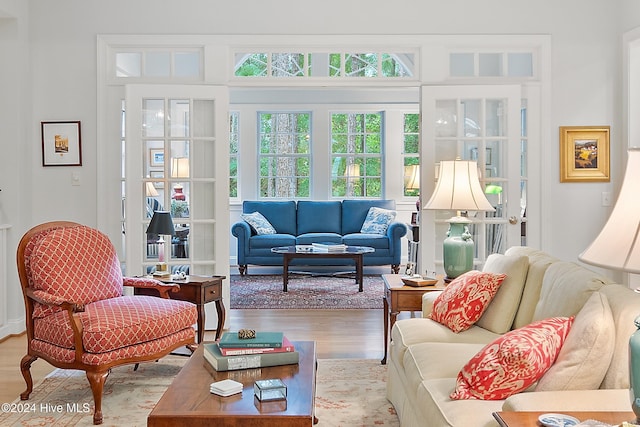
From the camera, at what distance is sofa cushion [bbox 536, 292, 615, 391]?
2049mm

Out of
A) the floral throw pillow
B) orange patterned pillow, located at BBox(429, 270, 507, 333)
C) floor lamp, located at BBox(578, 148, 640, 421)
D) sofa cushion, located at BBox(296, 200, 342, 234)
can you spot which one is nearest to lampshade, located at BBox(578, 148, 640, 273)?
floor lamp, located at BBox(578, 148, 640, 421)

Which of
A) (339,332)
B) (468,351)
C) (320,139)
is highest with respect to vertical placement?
(320,139)

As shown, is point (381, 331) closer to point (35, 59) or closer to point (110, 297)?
point (110, 297)

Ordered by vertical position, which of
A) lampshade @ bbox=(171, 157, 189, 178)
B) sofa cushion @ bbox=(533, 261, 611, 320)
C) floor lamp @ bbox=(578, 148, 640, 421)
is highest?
lampshade @ bbox=(171, 157, 189, 178)

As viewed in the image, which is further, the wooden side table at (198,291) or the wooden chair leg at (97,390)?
the wooden side table at (198,291)

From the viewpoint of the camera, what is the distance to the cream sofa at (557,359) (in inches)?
78.9

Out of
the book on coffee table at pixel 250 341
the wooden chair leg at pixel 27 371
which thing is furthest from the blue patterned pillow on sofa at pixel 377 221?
the book on coffee table at pixel 250 341

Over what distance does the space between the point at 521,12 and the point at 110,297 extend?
387 centimetres

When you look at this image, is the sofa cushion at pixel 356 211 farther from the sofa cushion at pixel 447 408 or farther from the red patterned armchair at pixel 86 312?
the sofa cushion at pixel 447 408

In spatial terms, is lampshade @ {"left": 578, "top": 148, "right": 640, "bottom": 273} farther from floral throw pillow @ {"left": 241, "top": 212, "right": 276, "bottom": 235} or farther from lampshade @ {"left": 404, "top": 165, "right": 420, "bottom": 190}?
lampshade @ {"left": 404, "top": 165, "right": 420, "bottom": 190}

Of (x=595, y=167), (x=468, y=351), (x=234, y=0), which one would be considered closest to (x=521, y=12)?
(x=595, y=167)

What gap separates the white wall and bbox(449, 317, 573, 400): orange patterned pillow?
3.30 m

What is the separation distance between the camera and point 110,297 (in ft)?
12.8

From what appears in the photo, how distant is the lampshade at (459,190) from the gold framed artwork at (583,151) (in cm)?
145
